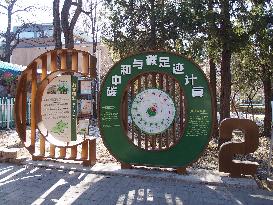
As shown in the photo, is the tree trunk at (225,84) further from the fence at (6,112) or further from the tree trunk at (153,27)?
the fence at (6,112)

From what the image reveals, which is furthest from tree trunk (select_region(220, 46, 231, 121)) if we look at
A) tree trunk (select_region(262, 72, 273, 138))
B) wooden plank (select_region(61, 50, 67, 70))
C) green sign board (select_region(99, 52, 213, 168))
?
wooden plank (select_region(61, 50, 67, 70))

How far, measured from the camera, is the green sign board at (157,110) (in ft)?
24.0

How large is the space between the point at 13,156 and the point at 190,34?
664 cm

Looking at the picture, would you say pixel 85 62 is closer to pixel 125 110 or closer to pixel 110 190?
pixel 125 110

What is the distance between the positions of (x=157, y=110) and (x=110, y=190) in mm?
Answer: 2071

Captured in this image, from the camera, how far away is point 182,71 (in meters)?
7.39

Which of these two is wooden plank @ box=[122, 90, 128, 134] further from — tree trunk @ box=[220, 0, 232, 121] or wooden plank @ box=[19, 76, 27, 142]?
tree trunk @ box=[220, 0, 232, 121]

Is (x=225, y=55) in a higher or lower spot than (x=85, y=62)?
higher

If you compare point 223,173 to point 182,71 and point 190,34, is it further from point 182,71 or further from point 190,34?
point 190,34

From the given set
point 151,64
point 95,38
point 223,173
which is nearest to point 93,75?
point 151,64

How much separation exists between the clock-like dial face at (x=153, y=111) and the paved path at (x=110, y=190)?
3.52 ft

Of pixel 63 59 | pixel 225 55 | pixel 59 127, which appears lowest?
pixel 59 127

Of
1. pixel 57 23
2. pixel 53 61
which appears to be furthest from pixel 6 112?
pixel 53 61

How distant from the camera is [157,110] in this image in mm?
7609
